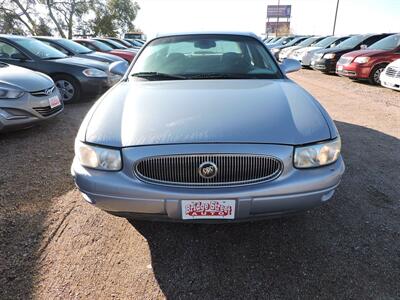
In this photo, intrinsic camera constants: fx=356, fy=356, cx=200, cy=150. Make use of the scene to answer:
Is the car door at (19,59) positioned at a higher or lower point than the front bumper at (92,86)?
higher

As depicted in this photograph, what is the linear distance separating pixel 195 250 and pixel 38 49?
6703 mm

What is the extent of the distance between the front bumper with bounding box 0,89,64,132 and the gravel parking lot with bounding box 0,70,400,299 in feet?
4.28

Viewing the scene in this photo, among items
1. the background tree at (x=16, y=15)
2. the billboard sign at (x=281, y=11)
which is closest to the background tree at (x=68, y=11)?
the background tree at (x=16, y=15)

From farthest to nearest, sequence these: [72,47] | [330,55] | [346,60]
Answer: [330,55], [346,60], [72,47]

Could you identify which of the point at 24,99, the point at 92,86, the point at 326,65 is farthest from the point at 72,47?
the point at 326,65

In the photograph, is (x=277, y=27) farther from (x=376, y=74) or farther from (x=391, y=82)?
(x=391, y=82)

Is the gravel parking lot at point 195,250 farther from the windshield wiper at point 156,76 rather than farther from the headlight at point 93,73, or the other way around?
the headlight at point 93,73

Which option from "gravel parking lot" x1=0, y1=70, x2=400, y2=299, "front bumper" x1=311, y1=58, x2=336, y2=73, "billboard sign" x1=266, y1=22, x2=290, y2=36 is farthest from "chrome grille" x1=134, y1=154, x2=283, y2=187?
"billboard sign" x1=266, y1=22, x2=290, y2=36

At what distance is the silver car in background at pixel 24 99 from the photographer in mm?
4723

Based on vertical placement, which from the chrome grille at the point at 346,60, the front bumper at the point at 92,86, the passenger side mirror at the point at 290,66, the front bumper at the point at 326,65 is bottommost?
the front bumper at the point at 326,65

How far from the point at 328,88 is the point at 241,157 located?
28.9 ft

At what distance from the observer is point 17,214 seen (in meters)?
3.01

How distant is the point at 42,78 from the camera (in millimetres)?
5438

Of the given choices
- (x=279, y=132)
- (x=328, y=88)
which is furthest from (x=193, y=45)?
(x=328, y=88)
